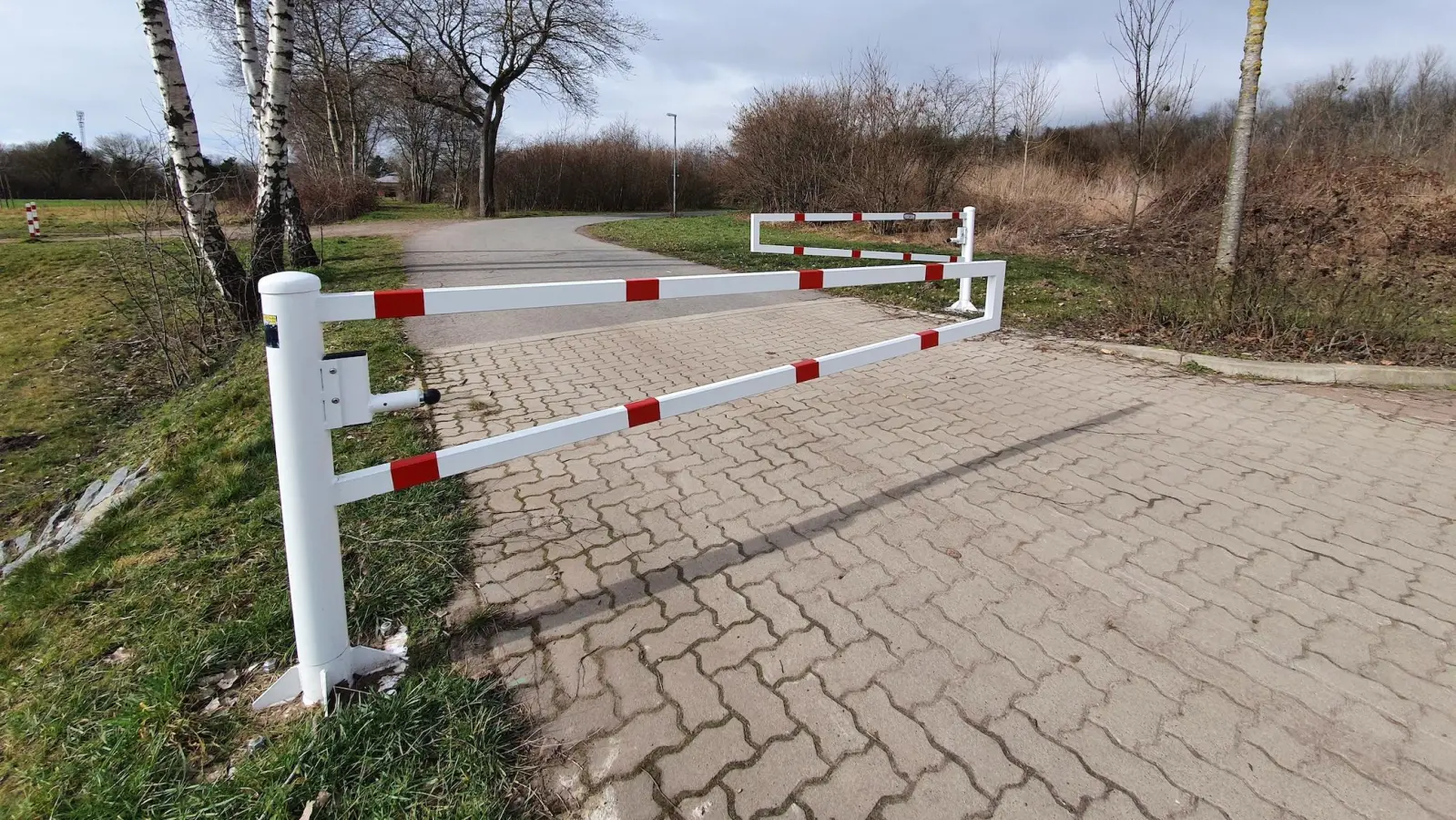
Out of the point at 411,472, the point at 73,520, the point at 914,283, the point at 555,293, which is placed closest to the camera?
the point at 411,472

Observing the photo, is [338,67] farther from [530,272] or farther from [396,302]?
[396,302]

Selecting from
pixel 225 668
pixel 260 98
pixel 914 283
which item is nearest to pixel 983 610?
pixel 225 668

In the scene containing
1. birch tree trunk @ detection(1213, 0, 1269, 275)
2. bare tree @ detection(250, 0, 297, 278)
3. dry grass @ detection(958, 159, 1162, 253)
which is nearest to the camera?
birch tree trunk @ detection(1213, 0, 1269, 275)

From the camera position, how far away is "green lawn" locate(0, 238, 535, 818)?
5.93 ft

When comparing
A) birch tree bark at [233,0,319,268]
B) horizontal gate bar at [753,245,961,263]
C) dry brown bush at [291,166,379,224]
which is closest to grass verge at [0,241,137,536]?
birch tree bark at [233,0,319,268]

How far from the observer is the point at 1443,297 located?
26.5 feet

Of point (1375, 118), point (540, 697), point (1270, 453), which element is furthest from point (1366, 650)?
point (1375, 118)

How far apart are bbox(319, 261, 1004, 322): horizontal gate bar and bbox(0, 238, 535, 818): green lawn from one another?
1142 mm

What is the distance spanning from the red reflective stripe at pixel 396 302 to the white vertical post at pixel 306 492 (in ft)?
0.52

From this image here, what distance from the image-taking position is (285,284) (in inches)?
71.4

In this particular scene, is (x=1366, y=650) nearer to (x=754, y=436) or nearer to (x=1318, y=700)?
(x=1318, y=700)

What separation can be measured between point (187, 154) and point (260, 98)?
3.20 m

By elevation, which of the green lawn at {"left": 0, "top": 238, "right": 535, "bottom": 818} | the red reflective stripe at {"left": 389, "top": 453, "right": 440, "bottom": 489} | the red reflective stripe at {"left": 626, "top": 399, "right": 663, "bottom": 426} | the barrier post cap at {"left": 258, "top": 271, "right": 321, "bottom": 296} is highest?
the barrier post cap at {"left": 258, "top": 271, "right": 321, "bottom": 296}

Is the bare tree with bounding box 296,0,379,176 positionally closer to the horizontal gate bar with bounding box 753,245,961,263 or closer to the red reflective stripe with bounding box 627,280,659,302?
the horizontal gate bar with bounding box 753,245,961,263
